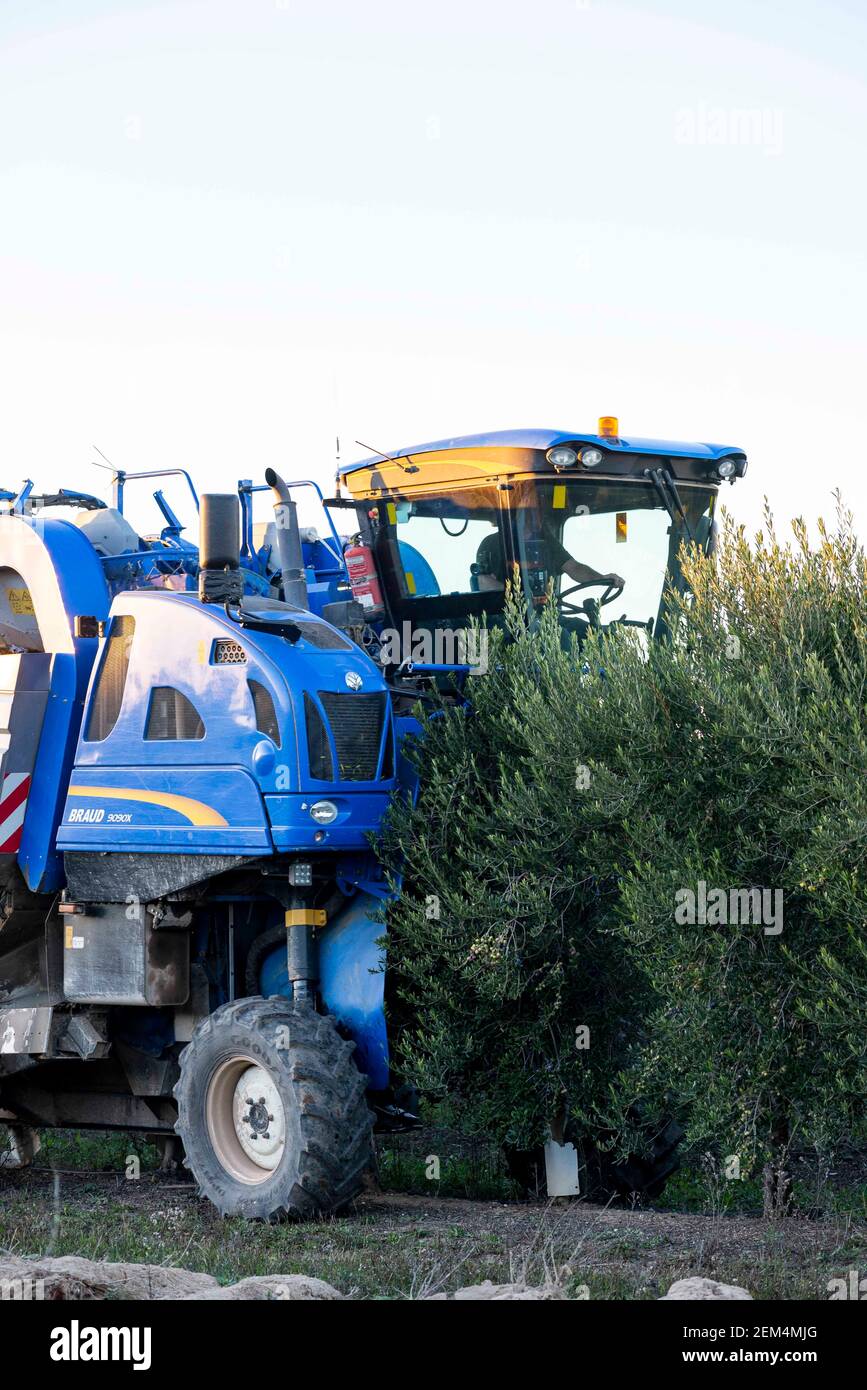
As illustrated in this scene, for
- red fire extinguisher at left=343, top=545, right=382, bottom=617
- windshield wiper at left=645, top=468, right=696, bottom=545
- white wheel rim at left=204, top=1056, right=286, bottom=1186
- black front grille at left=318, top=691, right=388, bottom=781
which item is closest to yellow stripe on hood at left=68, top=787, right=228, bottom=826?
black front grille at left=318, top=691, right=388, bottom=781

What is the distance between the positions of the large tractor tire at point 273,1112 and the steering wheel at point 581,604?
3326mm

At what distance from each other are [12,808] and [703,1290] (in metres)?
5.54

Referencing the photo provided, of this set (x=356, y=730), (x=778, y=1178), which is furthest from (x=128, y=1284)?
(x=778, y=1178)

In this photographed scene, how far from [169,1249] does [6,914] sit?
3.00m

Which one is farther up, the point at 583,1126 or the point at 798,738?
the point at 798,738

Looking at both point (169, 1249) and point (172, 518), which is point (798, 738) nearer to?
point (169, 1249)

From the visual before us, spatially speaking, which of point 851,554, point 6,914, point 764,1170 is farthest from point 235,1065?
point 851,554

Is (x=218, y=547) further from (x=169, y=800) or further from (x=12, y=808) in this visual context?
(x=12, y=808)

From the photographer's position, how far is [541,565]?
11.6m

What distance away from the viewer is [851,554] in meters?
9.12

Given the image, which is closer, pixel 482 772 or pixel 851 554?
pixel 851 554

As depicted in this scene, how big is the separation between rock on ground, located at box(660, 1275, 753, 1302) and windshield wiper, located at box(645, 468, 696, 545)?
235 inches

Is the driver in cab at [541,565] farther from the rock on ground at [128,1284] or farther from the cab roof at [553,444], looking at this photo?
the rock on ground at [128,1284]

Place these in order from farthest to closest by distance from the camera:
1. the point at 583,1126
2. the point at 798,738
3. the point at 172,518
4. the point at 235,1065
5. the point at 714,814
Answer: the point at 172,518, the point at 583,1126, the point at 235,1065, the point at 714,814, the point at 798,738
